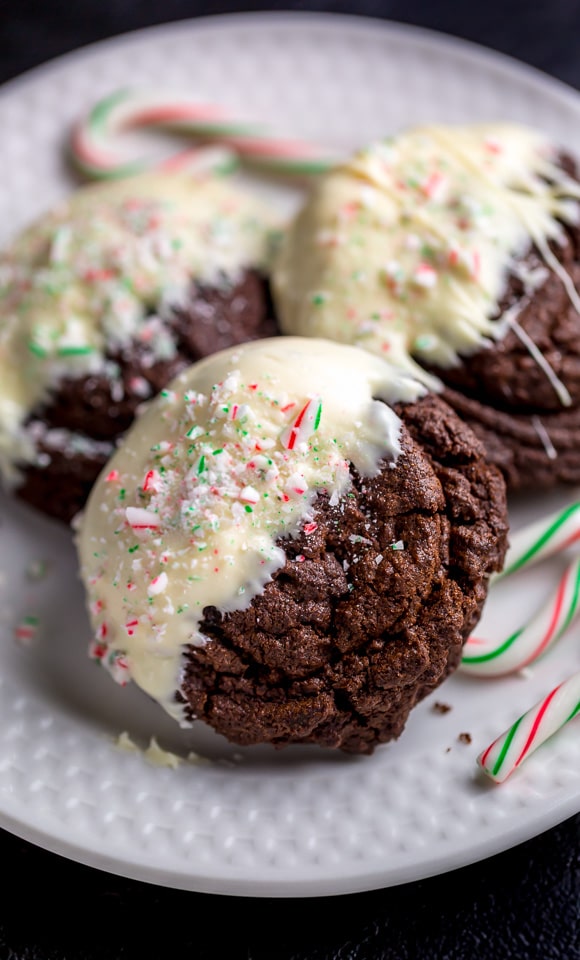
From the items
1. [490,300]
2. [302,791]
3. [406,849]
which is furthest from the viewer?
[490,300]

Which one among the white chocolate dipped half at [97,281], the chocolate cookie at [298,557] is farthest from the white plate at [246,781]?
the white chocolate dipped half at [97,281]

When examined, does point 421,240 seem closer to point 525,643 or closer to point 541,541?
point 541,541

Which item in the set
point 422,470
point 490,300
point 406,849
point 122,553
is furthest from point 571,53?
point 406,849

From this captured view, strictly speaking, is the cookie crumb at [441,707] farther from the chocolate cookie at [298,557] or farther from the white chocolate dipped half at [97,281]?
the white chocolate dipped half at [97,281]

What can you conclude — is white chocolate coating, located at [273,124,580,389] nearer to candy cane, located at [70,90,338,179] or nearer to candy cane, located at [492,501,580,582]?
candy cane, located at [492,501,580,582]

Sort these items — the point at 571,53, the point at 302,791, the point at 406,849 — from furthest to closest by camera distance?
the point at 571,53, the point at 302,791, the point at 406,849

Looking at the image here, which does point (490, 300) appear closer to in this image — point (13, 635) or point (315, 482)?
point (315, 482)

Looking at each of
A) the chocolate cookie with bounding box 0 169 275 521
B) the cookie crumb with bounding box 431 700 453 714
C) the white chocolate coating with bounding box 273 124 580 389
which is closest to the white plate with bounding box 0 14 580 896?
the cookie crumb with bounding box 431 700 453 714
